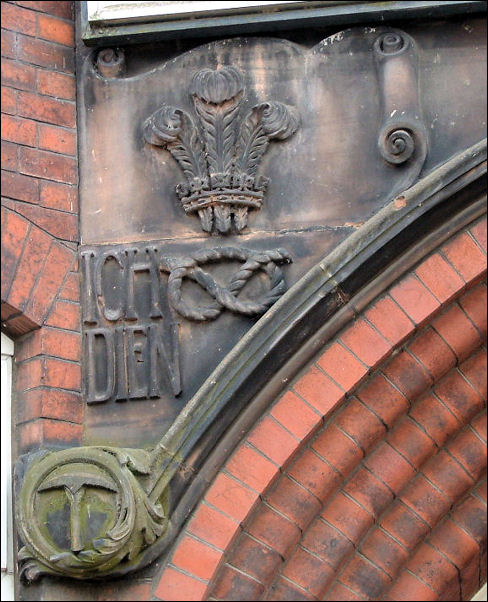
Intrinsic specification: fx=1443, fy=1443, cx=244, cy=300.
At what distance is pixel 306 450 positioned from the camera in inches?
204

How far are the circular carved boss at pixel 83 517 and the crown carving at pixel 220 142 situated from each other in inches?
39.9

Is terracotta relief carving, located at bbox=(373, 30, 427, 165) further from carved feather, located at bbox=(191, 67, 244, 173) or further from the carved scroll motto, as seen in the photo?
carved feather, located at bbox=(191, 67, 244, 173)

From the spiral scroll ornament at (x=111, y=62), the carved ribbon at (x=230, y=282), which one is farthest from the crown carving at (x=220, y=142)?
the spiral scroll ornament at (x=111, y=62)

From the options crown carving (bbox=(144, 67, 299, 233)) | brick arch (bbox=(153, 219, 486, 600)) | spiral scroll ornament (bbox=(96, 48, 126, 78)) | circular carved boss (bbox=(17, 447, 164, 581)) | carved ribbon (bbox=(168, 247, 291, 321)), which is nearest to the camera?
circular carved boss (bbox=(17, 447, 164, 581))

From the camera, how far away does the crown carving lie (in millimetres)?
5340

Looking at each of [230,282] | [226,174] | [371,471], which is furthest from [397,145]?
[371,471]

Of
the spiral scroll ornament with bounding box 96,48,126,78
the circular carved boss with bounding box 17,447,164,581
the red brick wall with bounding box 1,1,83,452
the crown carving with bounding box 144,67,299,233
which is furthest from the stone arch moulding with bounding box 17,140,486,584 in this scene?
the spiral scroll ornament with bounding box 96,48,126,78

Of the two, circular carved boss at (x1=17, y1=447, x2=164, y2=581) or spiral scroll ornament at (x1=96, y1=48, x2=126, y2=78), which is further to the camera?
spiral scroll ornament at (x1=96, y1=48, x2=126, y2=78)

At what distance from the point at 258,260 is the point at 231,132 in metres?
0.51

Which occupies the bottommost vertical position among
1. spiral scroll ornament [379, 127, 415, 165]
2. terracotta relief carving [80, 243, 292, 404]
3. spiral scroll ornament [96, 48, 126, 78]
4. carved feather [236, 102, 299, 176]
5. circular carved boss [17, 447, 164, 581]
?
circular carved boss [17, 447, 164, 581]

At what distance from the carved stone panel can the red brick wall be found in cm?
7

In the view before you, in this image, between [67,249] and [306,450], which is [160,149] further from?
[306,450]

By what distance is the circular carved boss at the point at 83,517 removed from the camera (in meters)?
4.92

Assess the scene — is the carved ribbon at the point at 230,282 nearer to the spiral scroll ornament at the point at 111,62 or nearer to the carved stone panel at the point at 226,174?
the carved stone panel at the point at 226,174
